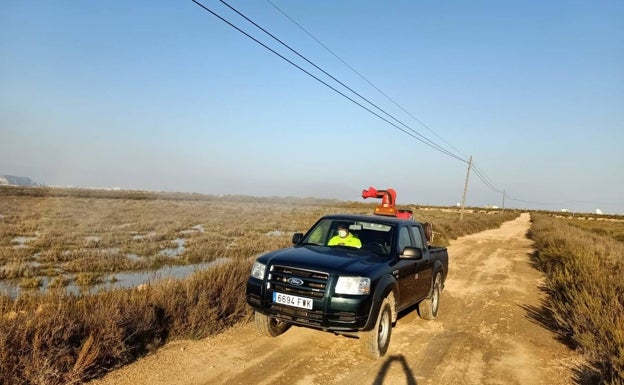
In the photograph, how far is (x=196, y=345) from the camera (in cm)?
611

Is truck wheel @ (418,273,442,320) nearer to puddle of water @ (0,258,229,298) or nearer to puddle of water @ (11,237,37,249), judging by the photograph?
puddle of water @ (0,258,229,298)

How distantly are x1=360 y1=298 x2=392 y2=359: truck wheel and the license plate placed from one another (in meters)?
0.99

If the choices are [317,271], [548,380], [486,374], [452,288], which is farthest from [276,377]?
[452,288]

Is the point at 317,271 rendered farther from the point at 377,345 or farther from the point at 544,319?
the point at 544,319

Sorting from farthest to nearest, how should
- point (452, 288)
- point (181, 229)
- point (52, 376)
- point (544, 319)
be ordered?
point (181, 229)
point (452, 288)
point (544, 319)
point (52, 376)

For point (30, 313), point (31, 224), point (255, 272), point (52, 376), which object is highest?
point (255, 272)

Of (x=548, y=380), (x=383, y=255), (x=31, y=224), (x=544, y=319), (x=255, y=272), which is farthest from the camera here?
(x=31, y=224)

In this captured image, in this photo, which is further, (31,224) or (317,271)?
(31,224)

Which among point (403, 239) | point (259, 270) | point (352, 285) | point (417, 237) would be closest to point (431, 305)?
point (417, 237)

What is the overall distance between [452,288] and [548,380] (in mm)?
6141

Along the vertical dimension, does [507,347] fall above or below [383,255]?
below

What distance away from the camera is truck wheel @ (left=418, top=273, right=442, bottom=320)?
8195mm

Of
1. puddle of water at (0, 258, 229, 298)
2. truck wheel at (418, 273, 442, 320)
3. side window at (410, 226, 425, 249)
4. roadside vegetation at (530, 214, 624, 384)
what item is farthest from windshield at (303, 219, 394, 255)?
puddle of water at (0, 258, 229, 298)

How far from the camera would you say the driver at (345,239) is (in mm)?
6953
